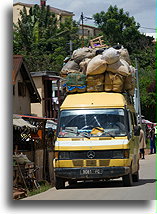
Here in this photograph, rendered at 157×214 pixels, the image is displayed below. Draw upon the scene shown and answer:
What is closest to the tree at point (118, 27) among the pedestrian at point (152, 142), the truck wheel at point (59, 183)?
the pedestrian at point (152, 142)

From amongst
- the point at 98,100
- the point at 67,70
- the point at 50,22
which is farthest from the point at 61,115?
the point at 50,22

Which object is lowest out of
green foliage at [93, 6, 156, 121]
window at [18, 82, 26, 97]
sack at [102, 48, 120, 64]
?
window at [18, 82, 26, 97]

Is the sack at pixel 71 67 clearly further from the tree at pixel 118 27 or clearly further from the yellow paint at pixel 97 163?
the tree at pixel 118 27

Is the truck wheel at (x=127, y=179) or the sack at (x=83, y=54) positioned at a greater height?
the sack at (x=83, y=54)

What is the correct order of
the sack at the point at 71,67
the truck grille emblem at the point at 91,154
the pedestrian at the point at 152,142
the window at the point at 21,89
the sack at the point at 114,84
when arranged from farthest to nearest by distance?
the pedestrian at the point at 152,142, the window at the point at 21,89, the sack at the point at 71,67, the sack at the point at 114,84, the truck grille emblem at the point at 91,154

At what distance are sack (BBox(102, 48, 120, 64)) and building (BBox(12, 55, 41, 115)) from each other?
42.1 feet

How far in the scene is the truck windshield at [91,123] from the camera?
1351cm

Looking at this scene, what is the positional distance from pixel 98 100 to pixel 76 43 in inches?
1461

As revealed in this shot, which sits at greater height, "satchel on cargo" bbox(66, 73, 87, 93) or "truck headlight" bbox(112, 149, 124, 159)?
"satchel on cargo" bbox(66, 73, 87, 93)

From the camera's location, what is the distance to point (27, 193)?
1502cm

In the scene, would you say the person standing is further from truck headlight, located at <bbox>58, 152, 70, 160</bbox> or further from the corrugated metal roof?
truck headlight, located at <bbox>58, 152, 70, 160</bbox>

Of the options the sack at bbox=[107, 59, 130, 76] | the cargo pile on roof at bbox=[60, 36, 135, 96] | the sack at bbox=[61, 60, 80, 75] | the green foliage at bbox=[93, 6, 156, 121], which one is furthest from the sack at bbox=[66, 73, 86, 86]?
the green foliage at bbox=[93, 6, 156, 121]

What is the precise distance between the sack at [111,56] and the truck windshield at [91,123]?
1621 millimetres

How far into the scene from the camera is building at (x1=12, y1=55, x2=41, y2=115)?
1080 inches
